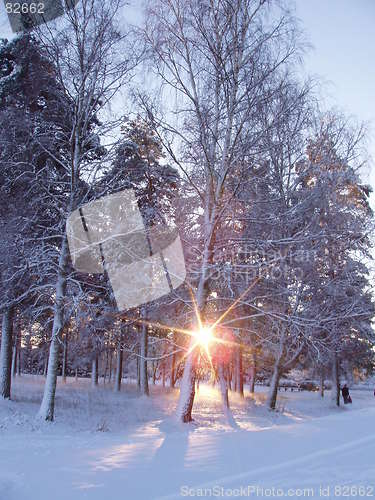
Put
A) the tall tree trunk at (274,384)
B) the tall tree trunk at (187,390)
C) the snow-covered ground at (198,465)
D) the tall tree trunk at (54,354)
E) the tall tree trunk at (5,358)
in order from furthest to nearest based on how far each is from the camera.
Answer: the tall tree trunk at (274,384)
the tall tree trunk at (5,358)
the tall tree trunk at (54,354)
the tall tree trunk at (187,390)
the snow-covered ground at (198,465)

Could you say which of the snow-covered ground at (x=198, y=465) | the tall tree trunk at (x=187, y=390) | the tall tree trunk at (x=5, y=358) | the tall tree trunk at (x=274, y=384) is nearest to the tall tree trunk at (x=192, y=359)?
the tall tree trunk at (x=187, y=390)

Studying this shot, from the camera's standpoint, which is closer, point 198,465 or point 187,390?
point 198,465

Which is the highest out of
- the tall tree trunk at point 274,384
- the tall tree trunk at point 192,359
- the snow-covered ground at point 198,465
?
the tall tree trunk at point 192,359

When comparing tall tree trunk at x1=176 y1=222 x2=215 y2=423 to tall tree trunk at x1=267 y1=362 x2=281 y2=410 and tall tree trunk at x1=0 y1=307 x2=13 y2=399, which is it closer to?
tall tree trunk at x1=0 y1=307 x2=13 y2=399

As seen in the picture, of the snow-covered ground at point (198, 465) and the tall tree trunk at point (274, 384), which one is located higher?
the snow-covered ground at point (198, 465)

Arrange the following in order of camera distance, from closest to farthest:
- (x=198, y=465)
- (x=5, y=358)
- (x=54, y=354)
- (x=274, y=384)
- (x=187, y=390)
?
(x=198, y=465) < (x=187, y=390) < (x=54, y=354) < (x=5, y=358) < (x=274, y=384)

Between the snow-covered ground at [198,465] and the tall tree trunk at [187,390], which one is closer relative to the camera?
the snow-covered ground at [198,465]

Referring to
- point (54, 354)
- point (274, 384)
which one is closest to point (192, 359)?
point (54, 354)

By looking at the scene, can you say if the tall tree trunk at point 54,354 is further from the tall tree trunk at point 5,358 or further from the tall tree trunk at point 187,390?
the tall tree trunk at point 5,358

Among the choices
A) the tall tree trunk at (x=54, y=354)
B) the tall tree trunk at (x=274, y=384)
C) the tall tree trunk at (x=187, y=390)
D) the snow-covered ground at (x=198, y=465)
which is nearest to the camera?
the snow-covered ground at (x=198, y=465)

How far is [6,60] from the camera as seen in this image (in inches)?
598

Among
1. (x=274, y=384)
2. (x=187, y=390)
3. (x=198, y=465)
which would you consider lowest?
(x=274, y=384)

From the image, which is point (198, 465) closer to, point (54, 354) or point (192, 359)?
point (192, 359)

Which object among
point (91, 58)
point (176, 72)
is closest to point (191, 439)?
point (176, 72)
